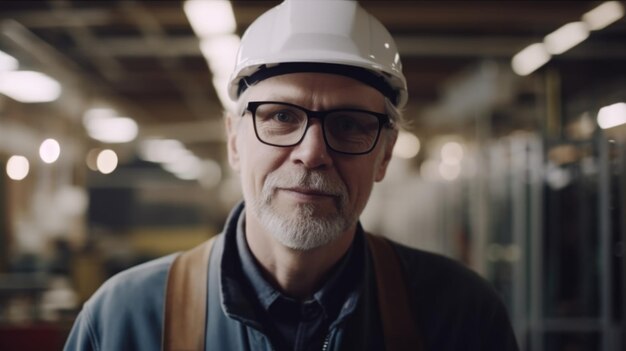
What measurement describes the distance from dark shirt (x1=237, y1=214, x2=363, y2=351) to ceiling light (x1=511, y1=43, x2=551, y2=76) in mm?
5726

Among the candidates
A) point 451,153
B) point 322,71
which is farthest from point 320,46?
point 451,153

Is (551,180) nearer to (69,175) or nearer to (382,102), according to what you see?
(382,102)

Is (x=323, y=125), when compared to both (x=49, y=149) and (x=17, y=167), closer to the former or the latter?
(x=17, y=167)

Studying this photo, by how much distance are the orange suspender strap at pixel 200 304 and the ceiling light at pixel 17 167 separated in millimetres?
5014

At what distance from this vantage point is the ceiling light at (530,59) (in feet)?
21.7

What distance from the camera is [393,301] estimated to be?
4.80 feet

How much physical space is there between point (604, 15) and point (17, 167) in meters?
5.88

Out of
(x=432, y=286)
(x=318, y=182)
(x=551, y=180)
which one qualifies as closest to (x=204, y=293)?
(x=318, y=182)

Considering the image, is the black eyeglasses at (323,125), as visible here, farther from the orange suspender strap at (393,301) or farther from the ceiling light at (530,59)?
the ceiling light at (530,59)

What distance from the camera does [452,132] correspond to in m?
10.6

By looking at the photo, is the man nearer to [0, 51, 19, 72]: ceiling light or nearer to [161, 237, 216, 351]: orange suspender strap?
[161, 237, 216, 351]: orange suspender strap

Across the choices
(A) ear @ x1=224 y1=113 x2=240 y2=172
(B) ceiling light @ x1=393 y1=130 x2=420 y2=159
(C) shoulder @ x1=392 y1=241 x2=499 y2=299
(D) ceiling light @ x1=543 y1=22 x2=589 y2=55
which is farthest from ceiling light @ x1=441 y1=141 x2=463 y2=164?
(A) ear @ x1=224 y1=113 x2=240 y2=172

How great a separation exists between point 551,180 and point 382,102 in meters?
3.59

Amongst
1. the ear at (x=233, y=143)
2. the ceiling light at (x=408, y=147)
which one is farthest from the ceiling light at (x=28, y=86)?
the ceiling light at (x=408, y=147)
